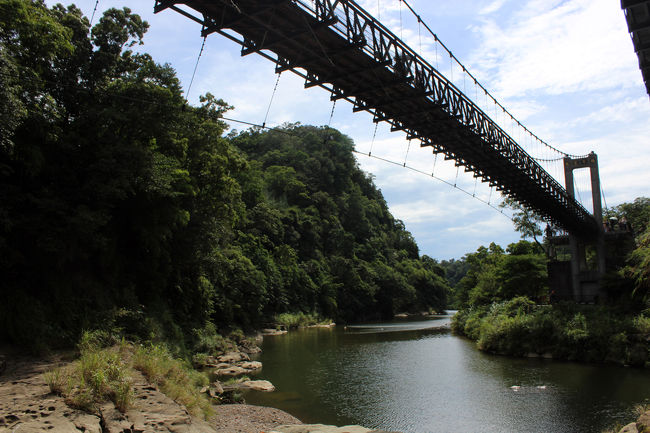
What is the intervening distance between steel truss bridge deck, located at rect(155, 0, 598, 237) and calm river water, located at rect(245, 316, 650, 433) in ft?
34.7

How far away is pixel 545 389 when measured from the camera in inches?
693

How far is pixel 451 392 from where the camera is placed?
17.7 m

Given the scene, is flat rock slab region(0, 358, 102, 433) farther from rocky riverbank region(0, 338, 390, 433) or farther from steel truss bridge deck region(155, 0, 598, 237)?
steel truss bridge deck region(155, 0, 598, 237)

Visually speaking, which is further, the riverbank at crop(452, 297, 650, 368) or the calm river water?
the riverbank at crop(452, 297, 650, 368)

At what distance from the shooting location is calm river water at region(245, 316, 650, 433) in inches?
551

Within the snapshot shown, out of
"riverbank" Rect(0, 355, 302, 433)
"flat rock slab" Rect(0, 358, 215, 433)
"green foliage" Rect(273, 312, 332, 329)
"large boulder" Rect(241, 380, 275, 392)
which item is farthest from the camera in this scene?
"green foliage" Rect(273, 312, 332, 329)

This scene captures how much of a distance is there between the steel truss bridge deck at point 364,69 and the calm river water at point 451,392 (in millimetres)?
10586

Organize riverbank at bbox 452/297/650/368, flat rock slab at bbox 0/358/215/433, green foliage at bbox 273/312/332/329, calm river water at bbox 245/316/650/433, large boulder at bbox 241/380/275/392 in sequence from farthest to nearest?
green foliage at bbox 273/312/332/329 → riverbank at bbox 452/297/650/368 → large boulder at bbox 241/380/275/392 → calm river water at bbox 245/316/650/433 → flat rock slab at bbox 0/358/215/433

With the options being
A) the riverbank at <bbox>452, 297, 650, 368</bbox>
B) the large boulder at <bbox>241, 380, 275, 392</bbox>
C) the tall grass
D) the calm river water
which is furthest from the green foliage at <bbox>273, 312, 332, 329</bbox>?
the tall grass

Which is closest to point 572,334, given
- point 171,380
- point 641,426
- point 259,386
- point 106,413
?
point 259,386

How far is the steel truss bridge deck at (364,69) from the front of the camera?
10648 millimetres

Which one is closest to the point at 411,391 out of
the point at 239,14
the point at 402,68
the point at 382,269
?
the point at 402,68

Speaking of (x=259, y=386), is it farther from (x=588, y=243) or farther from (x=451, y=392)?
(x=588, y=243)

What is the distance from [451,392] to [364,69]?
517 inches
